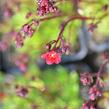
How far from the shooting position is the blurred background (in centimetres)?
185

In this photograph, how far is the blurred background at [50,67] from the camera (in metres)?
1.85

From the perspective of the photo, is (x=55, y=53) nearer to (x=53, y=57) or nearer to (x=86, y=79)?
(x=53, y=57)

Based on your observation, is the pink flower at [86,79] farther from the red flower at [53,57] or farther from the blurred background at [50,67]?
the blurred background at [50,67]

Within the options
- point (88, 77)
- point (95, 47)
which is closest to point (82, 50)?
point (95, 47)

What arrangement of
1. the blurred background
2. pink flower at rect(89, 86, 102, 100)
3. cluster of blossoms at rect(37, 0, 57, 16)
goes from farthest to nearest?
1. the blurred background
2. pink flower at rect(89, 86, 102, 100)
3. cluster of blossoms at rect(37, 0, 57, 16)

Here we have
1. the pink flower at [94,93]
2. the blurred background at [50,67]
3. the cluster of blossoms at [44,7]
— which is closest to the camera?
the cluster of blossoms at [44,7]

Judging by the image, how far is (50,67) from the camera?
2125 millimetres

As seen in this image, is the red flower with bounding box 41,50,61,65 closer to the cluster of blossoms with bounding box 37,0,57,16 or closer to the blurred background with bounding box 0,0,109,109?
the cluster of blossoms with bounding box 37,0,57,16

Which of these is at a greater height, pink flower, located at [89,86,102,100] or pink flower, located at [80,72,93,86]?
pink flower, located at [80,72,93,86]

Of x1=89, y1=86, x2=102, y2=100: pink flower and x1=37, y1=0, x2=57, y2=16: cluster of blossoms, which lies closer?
x1=37, y1=0, x2=57, y2=16: cluster of blossoms

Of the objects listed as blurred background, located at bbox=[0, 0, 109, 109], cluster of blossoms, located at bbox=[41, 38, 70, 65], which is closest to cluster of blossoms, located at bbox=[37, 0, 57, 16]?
cluster of blossoms, located at bbox=[41, 38, 70, 65]

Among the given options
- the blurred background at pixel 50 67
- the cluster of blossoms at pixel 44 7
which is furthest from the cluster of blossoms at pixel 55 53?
the blurred background at pixel 50 67

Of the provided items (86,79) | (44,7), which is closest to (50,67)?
(86,79)

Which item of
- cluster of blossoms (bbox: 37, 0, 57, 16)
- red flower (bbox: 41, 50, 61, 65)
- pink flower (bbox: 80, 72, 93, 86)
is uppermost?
cluster of blossoms (bbox: 37, 0, 57, 16)
